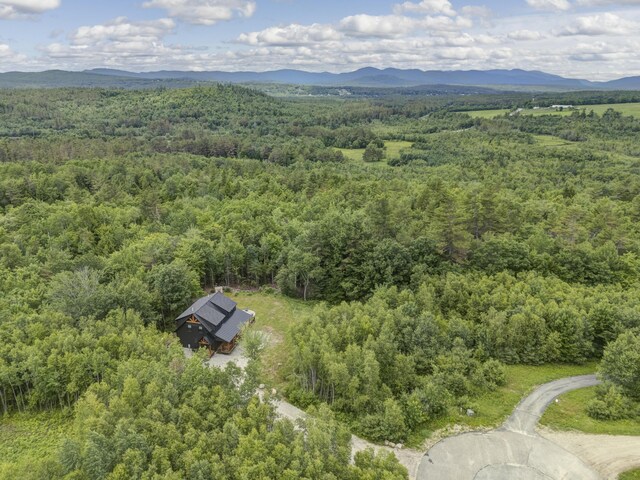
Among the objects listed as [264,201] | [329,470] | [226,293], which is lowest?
[226,293]

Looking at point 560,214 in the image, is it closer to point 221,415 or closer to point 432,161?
point 221,415

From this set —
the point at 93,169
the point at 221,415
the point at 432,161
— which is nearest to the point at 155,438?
the point at 221,415

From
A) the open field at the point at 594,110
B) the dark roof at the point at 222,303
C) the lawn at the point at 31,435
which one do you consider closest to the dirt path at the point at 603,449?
the dark roof at the point at 222,303

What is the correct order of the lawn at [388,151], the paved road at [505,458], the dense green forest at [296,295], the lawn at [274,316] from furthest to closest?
the lawn at [388,151] < the lawn at [274,316] < the paved road at [505,458] < the dense green forest at [296,295]

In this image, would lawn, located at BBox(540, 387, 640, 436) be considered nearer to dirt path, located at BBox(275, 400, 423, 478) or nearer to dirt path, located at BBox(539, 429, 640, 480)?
dirt path, located at BBox(539, 429, 640, 480)

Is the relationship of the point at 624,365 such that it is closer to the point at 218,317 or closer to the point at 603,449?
the point at 603,449

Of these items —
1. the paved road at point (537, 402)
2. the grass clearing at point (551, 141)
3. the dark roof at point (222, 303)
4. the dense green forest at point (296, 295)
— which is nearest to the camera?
the dense green forest at point (296, 295)

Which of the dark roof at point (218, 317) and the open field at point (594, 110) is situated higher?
the open field at point (594, 110)

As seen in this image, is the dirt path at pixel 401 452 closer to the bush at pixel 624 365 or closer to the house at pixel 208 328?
the house at pixel 208 328
